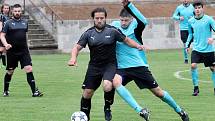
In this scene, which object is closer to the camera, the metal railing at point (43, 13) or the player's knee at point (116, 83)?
the player's knee at point (116, 83)

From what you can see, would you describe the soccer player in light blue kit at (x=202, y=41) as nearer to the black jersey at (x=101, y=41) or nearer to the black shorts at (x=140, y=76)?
the black shorts at (x=140, y=76)

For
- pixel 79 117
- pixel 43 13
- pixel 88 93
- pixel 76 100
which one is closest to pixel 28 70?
pixel 76 100

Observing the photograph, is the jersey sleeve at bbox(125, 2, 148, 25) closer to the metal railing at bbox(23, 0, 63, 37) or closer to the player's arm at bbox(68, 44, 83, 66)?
the player's arm at bbox(68, 44, 83, 66)

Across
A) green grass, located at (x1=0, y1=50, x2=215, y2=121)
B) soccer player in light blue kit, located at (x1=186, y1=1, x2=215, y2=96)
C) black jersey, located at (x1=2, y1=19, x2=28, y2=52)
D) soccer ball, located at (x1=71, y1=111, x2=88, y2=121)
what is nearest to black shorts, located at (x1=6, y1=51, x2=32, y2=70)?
black jersey, located at (x1=2, y1=19, x2=28, y2=52)

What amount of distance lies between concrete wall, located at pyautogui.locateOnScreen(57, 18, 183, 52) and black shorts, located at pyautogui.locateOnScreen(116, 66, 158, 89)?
20663 mm

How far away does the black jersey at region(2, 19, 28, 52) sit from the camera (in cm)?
1466

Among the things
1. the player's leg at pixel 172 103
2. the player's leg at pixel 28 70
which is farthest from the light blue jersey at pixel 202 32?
the player's leg at pixel 172 103

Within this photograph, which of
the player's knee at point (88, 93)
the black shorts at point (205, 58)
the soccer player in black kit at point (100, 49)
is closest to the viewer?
the soccer player in black kit at point (100, 49)

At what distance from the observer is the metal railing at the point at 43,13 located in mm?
32781

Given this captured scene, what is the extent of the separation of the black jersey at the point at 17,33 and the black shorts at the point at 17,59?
11 cm

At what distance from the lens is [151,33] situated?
3303 cm

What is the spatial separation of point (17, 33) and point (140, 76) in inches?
187

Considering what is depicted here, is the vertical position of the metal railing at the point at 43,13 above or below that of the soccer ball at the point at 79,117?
above

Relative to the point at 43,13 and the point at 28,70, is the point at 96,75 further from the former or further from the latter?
the point at 43,13
